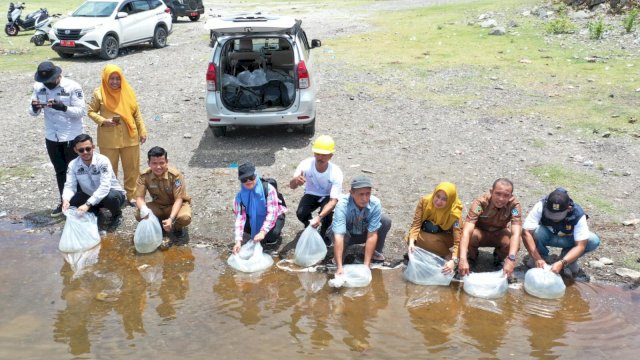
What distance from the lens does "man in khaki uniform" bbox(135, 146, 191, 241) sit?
5.66 metres

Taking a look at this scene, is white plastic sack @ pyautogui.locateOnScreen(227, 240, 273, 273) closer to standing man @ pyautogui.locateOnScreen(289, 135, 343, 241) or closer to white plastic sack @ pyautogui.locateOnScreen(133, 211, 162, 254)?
standing man @ pyautogui.locateOnScreen(289, 135, 343, 241)

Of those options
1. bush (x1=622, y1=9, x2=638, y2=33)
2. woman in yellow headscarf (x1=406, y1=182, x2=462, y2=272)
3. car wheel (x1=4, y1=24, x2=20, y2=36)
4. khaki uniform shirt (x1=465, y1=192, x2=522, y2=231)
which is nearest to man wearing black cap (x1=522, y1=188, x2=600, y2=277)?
khaki uniform shirt (x1=465, y1=192, x2=522, y2=231)

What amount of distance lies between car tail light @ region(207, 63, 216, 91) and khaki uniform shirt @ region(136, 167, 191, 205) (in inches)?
92.8

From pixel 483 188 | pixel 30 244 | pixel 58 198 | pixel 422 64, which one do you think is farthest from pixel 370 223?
pixel 422 64

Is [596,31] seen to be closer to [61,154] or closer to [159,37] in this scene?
[159,37]

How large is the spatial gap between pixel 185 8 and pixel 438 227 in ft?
69.7

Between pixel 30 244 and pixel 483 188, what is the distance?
485cm

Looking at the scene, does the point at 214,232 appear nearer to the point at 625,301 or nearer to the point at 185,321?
the point at 185,321

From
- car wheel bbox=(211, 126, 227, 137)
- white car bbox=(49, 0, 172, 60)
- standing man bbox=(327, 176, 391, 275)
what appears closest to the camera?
standing man bbox=(327, 176, 391, 275)

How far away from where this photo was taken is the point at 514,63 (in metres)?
13.2

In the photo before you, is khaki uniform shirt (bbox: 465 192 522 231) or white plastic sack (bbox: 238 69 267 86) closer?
khaki uniform shirt (bbox: 465 192 522 231)

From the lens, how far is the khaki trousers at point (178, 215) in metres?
5.83

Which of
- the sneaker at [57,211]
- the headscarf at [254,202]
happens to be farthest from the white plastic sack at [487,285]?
the sneaker at [57,211]

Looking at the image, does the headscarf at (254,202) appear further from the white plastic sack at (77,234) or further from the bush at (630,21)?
the bush at (630,21)
